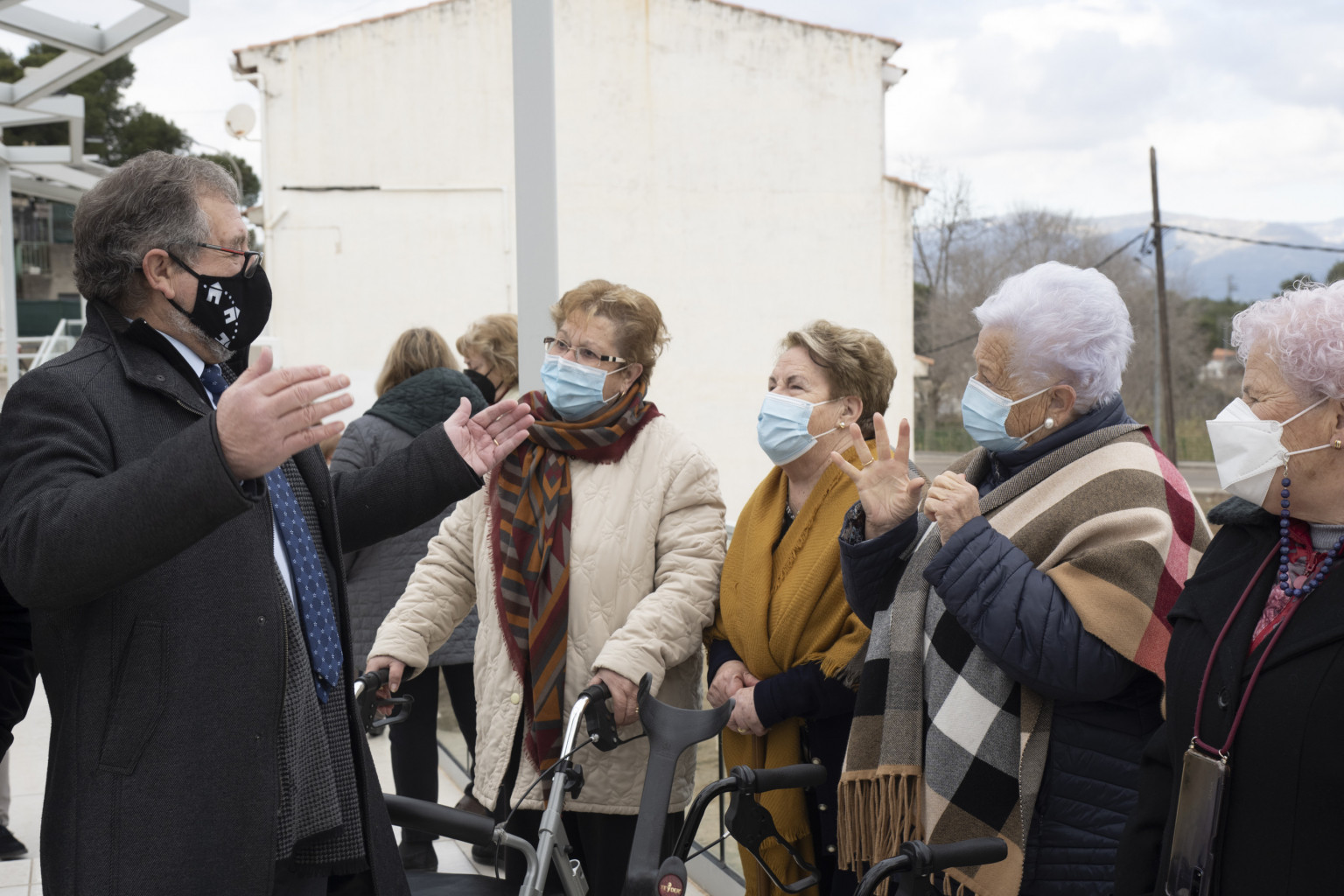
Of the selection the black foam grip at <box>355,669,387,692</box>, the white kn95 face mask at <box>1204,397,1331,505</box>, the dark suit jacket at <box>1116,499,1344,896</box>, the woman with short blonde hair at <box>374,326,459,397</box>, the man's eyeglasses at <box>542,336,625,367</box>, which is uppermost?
the woman with short blonde hair at <box>374,326,459,397</box>

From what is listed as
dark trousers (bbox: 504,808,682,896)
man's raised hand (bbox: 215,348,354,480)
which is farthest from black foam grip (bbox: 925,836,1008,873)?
man's raised hand (bbox: 215,348,354,480)

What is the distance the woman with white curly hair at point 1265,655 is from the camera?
1.59 meters

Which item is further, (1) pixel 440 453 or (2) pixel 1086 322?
(2) pixel 1086 322

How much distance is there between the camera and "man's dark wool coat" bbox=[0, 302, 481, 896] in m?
1.67

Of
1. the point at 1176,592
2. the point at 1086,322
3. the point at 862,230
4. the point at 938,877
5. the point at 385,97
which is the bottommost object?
the point at 938,877

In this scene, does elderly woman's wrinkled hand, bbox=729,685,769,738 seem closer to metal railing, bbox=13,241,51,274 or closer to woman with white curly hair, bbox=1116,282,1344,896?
woman with white curly hair, bbox=1116,282,1344,896

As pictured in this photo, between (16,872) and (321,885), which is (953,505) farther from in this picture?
(16,872)

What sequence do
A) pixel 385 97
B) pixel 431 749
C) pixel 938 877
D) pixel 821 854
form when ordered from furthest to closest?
pixel 385 97
pixel 431 749
pixel 821 854
pixel 938 877

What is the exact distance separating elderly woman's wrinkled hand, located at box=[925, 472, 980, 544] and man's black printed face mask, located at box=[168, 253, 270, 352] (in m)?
1.33

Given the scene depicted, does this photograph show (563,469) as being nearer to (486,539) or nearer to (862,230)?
(486,539)

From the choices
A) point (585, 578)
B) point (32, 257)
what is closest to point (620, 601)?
point (585, 578)

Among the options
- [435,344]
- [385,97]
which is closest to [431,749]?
[435,344]

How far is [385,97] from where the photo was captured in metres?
15.5

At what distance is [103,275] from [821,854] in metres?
2.09
